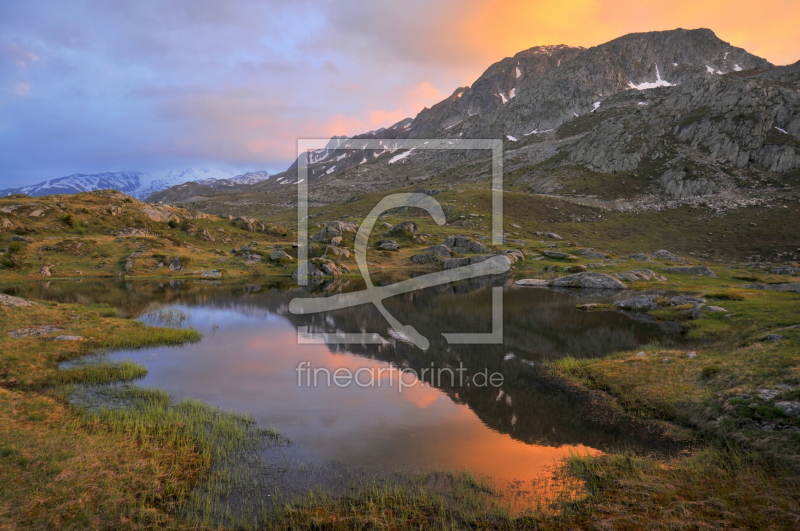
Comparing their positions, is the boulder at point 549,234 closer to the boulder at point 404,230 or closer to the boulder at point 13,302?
the boulder at point 404,230

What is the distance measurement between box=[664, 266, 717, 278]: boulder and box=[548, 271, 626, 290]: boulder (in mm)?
22228

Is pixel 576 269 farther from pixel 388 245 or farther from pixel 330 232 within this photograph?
pixel 330 232

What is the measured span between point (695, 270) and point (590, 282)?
2832cm

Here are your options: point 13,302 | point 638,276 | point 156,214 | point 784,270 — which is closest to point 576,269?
point 638,276

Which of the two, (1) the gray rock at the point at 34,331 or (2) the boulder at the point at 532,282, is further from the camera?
(2) the boulder at the point at 532,282

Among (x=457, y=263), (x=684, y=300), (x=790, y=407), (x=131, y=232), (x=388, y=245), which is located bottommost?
(x=790, y=407)

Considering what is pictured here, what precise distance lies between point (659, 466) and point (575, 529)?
22.7 feet

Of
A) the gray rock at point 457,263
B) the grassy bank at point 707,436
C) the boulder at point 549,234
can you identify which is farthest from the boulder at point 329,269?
the boulder at point 549,234

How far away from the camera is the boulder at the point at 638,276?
83688 mm

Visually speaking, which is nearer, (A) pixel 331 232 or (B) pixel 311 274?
(B) pixel 311 274

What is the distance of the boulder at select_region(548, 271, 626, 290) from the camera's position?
81000 mm

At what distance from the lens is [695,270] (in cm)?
8950

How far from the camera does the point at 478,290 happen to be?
84.6 meters

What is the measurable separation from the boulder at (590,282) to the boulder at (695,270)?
72.9ft
